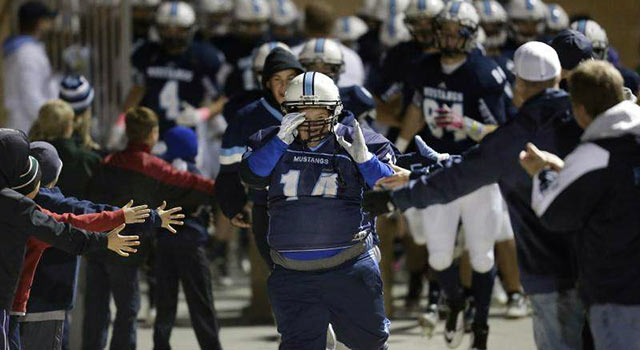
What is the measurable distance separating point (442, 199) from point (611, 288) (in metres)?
0.82

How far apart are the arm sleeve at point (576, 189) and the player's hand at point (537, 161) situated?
2.2 inches

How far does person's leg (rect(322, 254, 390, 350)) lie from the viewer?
251 inches

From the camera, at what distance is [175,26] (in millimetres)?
11227

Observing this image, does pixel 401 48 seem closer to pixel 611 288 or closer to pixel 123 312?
pixel 123 312

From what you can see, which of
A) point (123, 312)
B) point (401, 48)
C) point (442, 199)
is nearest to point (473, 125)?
point (401, 48)

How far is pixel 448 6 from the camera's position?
9.09 meters

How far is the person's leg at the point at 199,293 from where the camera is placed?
827cm

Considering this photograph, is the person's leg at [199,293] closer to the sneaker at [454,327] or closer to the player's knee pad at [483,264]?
the sneaker at [454,327]

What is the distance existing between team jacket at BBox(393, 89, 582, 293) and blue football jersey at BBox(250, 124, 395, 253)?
59 cm

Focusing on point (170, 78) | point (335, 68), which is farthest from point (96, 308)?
point (170, 78)

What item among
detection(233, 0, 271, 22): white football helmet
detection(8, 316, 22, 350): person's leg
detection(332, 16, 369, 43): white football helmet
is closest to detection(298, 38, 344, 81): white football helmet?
detection(8, 316, 22, 350): person's leg

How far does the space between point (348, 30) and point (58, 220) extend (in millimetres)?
7075

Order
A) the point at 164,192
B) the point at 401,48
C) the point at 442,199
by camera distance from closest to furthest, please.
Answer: the point at 442,199, the point at 164,192, the point at 401,48

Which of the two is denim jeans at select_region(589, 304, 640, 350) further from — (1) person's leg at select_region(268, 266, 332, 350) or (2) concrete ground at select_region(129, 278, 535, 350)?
(2) concrete ground at select_region(129, 278, 535, 350)
